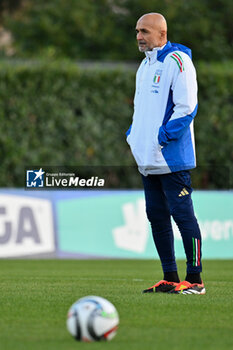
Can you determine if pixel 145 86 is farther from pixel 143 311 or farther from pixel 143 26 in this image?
pixel 143 311

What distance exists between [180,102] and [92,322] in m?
2.80

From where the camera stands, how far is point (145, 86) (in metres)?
7.49

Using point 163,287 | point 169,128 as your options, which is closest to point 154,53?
point 169,128

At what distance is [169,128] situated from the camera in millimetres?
7230

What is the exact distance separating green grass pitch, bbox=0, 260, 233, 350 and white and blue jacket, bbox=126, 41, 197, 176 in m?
1.16

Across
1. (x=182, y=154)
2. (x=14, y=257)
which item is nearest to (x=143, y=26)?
(x=182, y=154)

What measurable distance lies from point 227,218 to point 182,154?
7.97 meters

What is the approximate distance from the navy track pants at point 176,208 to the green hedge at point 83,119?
428 inches

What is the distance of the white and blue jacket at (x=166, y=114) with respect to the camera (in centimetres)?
727
